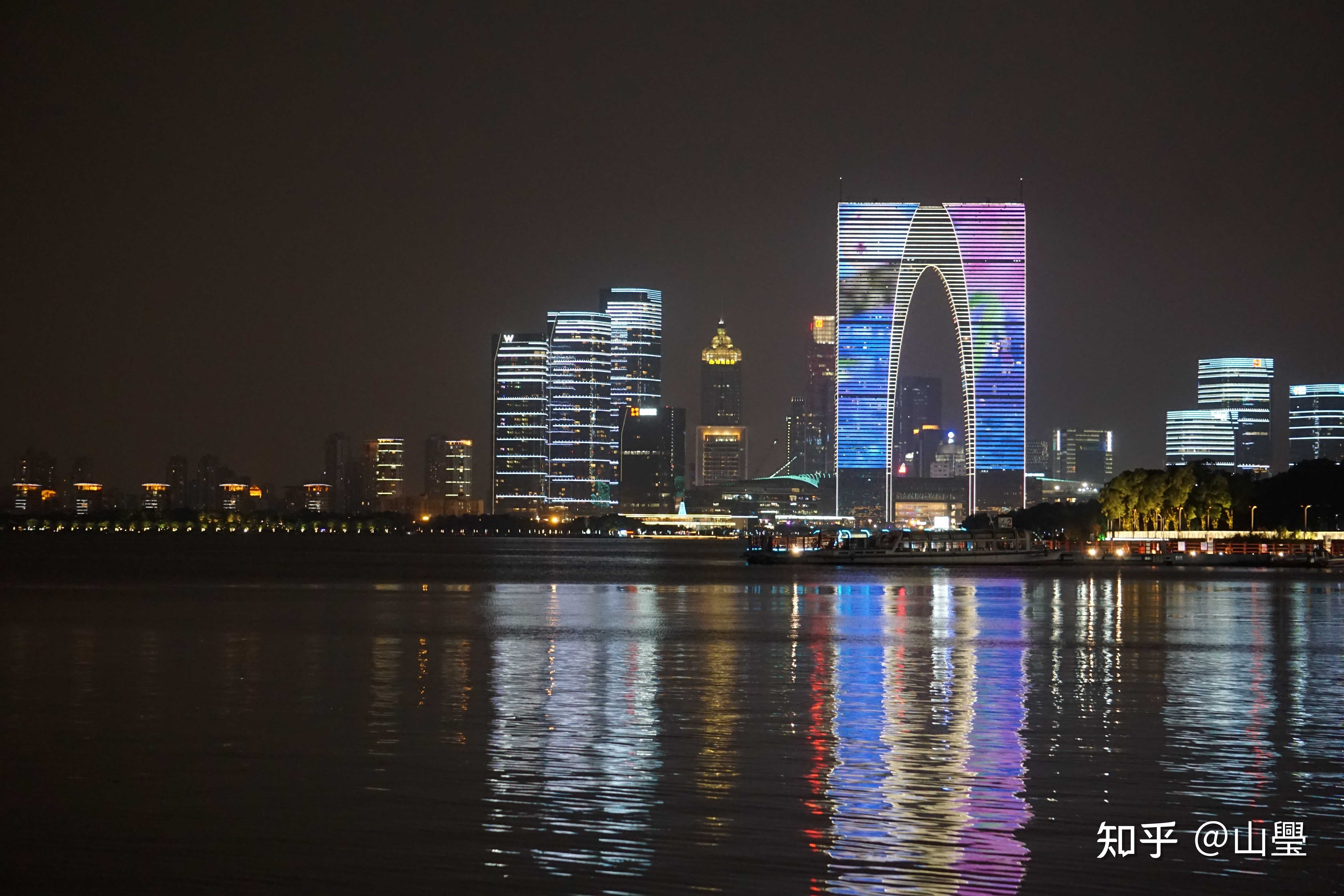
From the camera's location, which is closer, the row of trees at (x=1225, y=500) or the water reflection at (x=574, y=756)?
the water reflection at (x=574, y=756)

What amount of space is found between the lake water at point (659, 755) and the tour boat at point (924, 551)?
7686cm

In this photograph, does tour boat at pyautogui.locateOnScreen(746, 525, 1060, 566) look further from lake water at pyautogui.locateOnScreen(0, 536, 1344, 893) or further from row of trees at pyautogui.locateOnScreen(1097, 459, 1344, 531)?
lake water at pyautogui.locateOnScreen(0, 536, 1344, 893)

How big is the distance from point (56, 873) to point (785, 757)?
9128 millimetres

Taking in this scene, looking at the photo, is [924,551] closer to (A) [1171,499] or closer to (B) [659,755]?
(A) [1171,499]

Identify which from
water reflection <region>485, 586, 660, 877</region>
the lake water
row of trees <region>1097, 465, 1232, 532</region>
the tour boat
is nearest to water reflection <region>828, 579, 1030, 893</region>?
the lake water

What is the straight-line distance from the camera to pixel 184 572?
305 feet

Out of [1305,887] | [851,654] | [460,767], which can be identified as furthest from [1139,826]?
[851,654]

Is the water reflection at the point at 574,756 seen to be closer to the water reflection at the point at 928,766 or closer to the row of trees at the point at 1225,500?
the water reflection at the point at 928,766

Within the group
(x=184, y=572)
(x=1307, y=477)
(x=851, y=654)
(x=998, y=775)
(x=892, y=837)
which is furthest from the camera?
(x=1307, y=477)

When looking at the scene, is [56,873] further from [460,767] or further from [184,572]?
[184,572]

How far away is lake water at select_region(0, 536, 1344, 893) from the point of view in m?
13.5

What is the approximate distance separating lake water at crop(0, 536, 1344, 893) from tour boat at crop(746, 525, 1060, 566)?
76865mm

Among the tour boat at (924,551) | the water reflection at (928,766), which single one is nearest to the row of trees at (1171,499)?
the tour boat at (924,551)

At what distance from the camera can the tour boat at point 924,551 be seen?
405 feet
